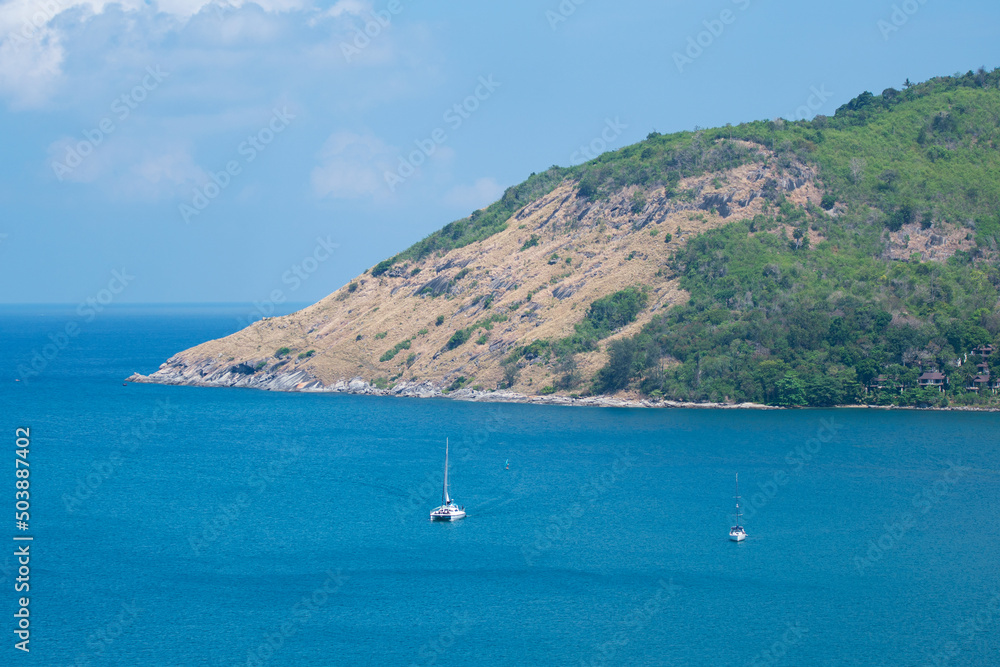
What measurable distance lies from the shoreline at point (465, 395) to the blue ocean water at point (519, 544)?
8.03 meters

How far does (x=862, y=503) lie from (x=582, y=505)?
21.6 m

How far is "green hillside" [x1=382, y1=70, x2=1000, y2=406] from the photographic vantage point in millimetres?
125562

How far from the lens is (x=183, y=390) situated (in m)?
155

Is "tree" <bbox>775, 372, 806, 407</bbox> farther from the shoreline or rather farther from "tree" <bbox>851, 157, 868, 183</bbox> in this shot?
"tree" <bbox>851, 157, 868, 183</bbox>

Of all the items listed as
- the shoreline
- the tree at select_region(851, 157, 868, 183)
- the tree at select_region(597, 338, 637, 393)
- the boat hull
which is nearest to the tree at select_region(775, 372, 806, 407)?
the shoreline

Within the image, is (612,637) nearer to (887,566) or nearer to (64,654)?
(887,566)

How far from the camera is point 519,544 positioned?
7100 centimetres

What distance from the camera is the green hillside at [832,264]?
126 m

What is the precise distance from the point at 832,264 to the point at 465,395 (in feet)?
177

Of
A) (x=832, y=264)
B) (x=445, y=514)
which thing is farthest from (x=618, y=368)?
(x=445, y=514)

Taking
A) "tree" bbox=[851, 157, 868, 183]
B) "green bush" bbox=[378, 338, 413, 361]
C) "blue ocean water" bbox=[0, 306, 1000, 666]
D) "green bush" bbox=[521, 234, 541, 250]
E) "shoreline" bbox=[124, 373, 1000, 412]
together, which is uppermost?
"tree" bbox=[851, 157, 868, 183]

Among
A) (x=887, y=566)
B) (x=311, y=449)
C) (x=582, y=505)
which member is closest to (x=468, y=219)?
(x=311, y=449)

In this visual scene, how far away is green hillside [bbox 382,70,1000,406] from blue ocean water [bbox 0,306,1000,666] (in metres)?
11.0

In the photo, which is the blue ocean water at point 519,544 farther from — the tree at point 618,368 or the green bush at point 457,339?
the green bush at point 457,339
